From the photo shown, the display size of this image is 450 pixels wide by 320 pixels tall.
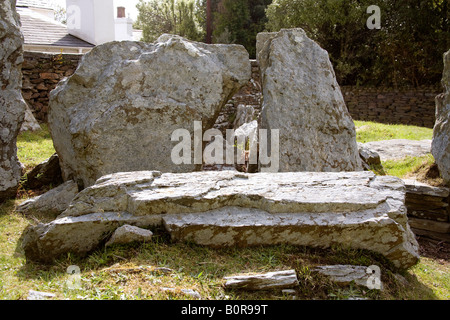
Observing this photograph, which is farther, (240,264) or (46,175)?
(46,175)

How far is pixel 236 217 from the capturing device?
11.4 feet

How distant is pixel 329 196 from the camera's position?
3.59 meters

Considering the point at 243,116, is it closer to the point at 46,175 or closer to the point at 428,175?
the point at 428,175

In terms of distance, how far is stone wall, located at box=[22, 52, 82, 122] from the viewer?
10.2 metres

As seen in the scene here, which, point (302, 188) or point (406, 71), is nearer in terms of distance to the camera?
point (302, 188)

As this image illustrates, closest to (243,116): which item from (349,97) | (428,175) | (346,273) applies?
(428,175)

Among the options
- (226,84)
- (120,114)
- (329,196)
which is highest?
(226,84)

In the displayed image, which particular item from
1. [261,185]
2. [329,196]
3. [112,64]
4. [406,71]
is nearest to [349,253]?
[329,196]

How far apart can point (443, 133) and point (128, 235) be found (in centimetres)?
455

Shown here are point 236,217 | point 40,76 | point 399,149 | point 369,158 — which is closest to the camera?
point 236,217

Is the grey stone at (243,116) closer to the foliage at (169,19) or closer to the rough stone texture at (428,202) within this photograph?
the rough stone texture at (428,202)

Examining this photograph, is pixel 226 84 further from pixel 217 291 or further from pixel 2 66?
pixel 217 291

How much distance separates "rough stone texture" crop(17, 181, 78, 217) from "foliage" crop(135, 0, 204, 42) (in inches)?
897

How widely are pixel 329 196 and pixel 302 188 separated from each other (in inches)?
10.8
